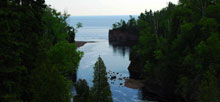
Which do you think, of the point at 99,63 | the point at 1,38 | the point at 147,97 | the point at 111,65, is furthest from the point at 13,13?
the point at 111,65

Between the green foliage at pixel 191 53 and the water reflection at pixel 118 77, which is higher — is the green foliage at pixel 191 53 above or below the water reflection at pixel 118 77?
above

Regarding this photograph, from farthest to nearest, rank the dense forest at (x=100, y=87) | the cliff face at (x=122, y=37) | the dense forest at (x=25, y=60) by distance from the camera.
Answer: the cliff face at (x=122, y=37)
the dense forest at (x=100, y=87)
the dense forest at (x=25, y=60)

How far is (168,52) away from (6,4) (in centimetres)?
2915

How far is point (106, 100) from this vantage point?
27.1 meters

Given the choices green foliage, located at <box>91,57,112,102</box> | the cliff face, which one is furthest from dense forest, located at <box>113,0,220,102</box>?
the cliff face

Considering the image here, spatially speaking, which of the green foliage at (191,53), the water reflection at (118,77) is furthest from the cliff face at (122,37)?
the green foliage at (191,53)

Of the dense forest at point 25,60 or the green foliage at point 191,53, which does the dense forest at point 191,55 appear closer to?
the green foliage at point 191,53

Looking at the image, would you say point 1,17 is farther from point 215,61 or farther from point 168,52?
point 168,52

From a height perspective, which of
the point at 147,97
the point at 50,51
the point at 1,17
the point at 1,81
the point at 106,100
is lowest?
the point at 147,97

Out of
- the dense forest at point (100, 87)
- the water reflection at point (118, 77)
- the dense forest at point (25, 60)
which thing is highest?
the dense forest at point (25, 60)

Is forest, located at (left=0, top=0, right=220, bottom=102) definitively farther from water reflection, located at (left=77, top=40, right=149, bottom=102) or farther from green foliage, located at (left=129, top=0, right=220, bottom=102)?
water reflection, located at (left=77, top=40, right=149, bottom=102)

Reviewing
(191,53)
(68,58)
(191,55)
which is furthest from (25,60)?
(191,53)

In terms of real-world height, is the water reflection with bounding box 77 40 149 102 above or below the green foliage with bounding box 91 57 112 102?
below

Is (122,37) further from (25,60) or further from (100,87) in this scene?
(25,60)
